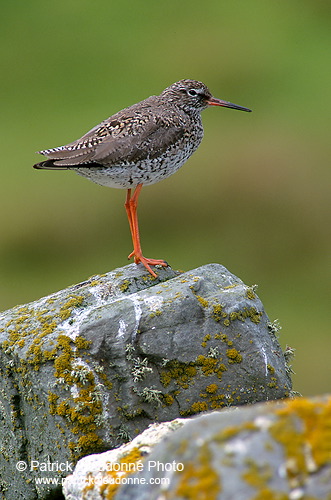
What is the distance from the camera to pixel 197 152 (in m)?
17.3

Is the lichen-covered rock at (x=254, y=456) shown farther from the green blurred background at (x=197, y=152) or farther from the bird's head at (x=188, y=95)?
the green blurred background at (x=197, y=152)

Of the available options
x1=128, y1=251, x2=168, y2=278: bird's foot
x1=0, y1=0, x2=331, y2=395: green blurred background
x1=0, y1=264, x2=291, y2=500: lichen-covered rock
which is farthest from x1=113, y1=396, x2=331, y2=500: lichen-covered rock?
x1=0, y1=0, x2=331, y2=395: green blurred background

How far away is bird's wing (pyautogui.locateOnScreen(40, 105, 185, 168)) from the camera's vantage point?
23.5 ft

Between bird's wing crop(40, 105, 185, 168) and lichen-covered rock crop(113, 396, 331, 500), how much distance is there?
454 cm

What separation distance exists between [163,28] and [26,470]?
20820 millimetres

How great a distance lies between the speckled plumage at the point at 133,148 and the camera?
282 inches

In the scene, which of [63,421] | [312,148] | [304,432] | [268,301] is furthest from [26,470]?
[312,148]

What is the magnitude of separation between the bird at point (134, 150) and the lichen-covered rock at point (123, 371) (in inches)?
48.3

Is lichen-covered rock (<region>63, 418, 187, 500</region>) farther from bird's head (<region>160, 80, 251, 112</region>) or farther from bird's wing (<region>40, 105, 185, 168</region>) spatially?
bird's head (<region>160, 80, 251, 112</region>)

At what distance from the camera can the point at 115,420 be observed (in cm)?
551

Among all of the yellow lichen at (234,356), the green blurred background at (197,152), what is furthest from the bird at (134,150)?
the green blurred background at (197,152)

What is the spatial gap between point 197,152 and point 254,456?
48.7ft

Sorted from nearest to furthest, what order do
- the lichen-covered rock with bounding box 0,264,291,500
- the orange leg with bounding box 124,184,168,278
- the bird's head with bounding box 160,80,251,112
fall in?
the lichen-covered rock with bounding box 0,264,291,500 < the orange leg with bounding box 124,184,168,278 < the bird's head with bounding box 160,80,251,112

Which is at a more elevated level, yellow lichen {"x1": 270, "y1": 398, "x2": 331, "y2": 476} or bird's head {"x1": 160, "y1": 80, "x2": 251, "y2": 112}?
bird's head {"x1": 160, "y1": 80, "x2": 251, "y2": 112}
